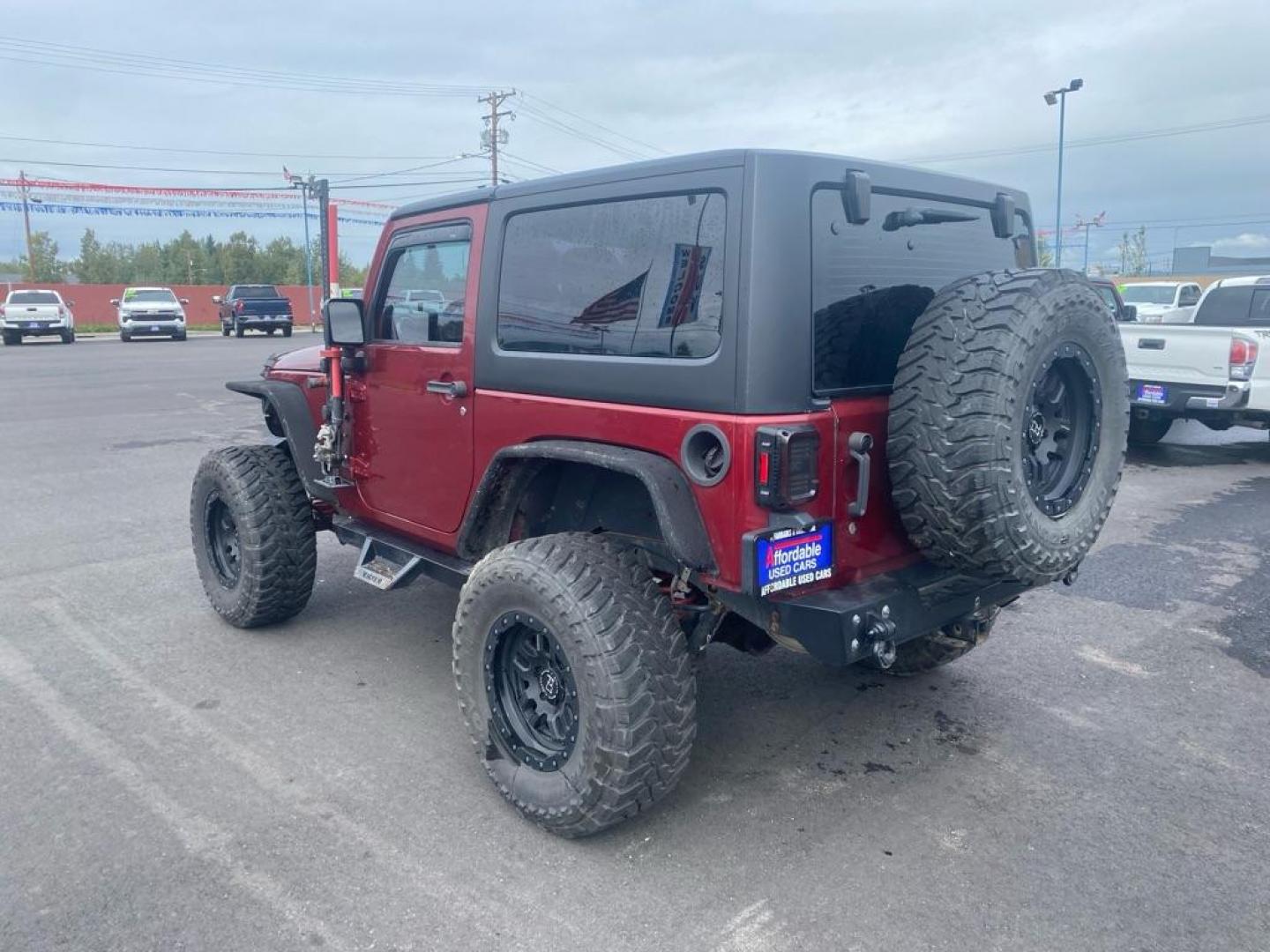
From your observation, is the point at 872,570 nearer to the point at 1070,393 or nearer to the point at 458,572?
the point at 1070,393

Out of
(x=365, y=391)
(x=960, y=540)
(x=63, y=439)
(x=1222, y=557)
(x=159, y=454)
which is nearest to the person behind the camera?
(x=960, y=540)

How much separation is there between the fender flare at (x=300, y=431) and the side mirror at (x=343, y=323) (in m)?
0.60

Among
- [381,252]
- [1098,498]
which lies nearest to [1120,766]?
[1098,498]

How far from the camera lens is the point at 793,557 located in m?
2.92

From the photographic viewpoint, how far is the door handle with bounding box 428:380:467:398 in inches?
150

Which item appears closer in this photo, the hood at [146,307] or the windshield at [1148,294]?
the windshield at [1148,294]

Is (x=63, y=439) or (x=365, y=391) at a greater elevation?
(x=365, y=391)

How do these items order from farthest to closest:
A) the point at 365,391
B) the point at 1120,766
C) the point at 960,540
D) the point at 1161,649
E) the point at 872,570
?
the point at 1161,649 → the point at 365,391 → the point at 1120,766 → the point at 872,570 → the point at 960,540

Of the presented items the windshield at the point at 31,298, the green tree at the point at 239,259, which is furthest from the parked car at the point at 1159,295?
the green tree at the point at 239,259

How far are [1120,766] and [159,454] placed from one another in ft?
30.2

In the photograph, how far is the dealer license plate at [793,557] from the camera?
2.84 meters

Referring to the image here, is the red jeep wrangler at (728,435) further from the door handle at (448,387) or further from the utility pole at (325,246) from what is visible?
the utility pole at (325,246)

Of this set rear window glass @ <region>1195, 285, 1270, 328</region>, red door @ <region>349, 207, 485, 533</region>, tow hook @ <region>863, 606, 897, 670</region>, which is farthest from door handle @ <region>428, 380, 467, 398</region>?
rear window glass @ <region>1195, 285, 1270, 328</region>

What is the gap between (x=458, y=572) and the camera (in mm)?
3998
